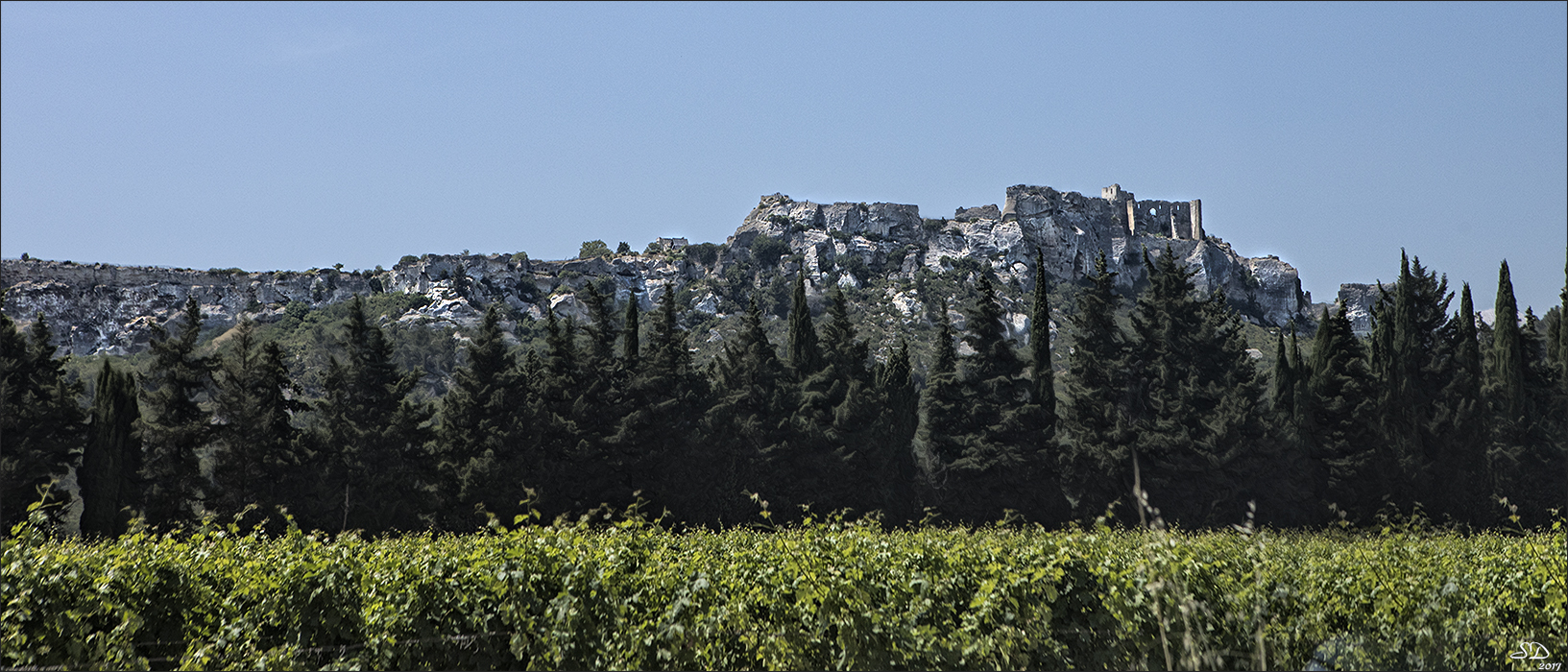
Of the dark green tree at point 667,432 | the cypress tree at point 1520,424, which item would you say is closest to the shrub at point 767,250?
the dark green tree at point 667,432

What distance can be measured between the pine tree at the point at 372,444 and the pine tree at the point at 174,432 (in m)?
2.81

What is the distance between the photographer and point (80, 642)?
674 cm

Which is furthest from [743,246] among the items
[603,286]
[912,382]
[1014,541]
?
[1014,541]

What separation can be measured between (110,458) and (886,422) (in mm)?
20226

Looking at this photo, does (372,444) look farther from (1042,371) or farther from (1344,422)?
(1344,422)

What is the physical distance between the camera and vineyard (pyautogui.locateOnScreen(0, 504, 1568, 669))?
668cm

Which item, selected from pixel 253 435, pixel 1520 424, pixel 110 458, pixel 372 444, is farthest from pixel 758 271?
pixel 110 458

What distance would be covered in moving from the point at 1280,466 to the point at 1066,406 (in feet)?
21.6

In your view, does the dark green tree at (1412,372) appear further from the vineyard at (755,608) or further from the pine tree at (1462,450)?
the vineyard at (755,608)

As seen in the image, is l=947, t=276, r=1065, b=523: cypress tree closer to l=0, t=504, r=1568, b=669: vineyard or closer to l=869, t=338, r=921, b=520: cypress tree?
l=869, t=338, r=921, b=520: cypress tree

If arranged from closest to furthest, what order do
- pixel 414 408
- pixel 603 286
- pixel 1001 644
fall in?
pixel 1001 644 < pixel 414 408 < pixel 603 286

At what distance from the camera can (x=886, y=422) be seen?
35.2 metres

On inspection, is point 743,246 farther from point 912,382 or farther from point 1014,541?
point 1014,541

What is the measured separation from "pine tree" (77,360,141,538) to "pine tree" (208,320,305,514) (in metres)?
1.79
